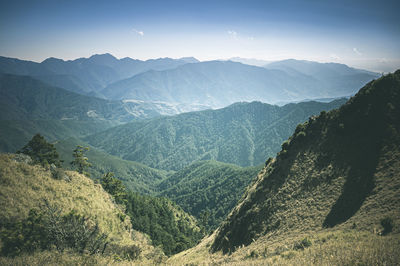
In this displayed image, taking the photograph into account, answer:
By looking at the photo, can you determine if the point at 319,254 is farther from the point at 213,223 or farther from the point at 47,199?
the point at 213,223

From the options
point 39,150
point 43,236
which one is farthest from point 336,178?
point 39,150

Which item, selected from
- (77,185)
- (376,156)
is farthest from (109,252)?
(376,156)

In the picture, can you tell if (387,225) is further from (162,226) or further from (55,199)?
(162,226)

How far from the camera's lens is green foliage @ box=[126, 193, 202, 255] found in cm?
7300

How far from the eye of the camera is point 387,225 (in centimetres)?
1838

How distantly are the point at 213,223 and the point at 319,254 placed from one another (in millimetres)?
162569

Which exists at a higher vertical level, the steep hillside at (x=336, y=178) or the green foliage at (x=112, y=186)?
the steep hillside at (x=336, y=178)

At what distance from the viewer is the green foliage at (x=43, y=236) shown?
20.6m

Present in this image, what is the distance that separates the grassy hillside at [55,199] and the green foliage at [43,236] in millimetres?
1870

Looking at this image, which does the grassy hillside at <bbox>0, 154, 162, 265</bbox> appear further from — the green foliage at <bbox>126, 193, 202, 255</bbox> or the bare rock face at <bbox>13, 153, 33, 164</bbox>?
the green foliage at <bbox>126, 193, 202, 255</bbox>

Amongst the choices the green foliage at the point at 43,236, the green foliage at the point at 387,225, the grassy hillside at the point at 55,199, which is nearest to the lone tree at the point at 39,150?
the grassy hillside at the point at 55,199

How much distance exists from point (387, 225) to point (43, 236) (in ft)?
116

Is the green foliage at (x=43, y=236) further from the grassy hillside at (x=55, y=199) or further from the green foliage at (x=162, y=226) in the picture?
the green foliage at (x=162, y=226)

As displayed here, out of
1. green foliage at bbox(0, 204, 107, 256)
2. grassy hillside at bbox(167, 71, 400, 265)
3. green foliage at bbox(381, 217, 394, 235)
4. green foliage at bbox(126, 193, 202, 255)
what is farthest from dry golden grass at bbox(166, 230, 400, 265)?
green foliage at bbox(126, 193, 202, 255)
